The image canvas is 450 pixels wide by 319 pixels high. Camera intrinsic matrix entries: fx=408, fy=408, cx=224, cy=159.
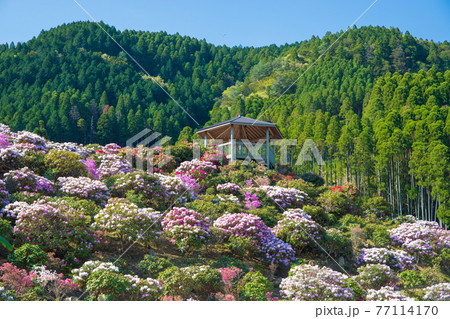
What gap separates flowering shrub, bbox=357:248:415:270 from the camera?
1400 cm

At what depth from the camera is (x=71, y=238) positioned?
10500mm

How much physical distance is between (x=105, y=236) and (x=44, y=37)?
104 metres

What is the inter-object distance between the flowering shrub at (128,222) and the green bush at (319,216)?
7406 mm

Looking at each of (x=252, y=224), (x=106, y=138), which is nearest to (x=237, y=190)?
(x=252, y=224)

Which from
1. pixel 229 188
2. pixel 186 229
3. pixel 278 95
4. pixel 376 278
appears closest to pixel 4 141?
pixel 229 188

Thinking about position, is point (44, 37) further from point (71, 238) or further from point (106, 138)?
point (71, 238)

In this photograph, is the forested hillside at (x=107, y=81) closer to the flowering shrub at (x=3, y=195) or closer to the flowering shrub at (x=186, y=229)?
the flowering shrub at (x=3, y=195)

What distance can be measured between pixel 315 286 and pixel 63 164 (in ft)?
36.9

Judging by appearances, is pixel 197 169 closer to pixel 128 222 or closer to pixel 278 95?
pixel 128 222

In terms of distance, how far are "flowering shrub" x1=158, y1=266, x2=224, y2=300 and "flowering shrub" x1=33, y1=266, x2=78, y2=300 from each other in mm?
2082

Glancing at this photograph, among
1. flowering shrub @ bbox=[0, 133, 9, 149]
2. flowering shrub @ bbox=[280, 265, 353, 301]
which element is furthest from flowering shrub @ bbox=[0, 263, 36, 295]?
flowering shrub @ bbox=[0, 133, 9, 149]

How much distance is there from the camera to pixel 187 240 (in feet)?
39.7

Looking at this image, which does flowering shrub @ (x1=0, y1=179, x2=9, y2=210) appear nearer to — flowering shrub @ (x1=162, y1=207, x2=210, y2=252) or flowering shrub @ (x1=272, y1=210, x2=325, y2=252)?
flowering shrub @ (x1=162, y1=207, x2=210, y2=252)

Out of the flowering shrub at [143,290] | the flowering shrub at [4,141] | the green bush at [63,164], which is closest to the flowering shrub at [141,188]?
the green bush at [63,164]
